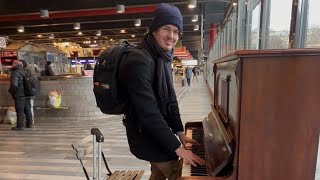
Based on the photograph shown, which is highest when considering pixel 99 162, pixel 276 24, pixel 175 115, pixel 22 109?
pixel 276 24

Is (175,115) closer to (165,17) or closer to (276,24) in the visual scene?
(165,17)

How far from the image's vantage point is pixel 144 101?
139 centimetres

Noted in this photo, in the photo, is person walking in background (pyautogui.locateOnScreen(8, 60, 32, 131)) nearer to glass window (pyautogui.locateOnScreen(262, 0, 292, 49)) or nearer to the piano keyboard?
the piano keyboard

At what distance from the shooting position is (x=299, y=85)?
1.13 m

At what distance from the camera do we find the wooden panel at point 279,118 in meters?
1.12

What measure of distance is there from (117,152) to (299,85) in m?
3.82

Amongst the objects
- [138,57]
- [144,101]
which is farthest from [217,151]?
[138,57]

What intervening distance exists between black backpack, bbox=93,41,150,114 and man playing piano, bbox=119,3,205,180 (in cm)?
4

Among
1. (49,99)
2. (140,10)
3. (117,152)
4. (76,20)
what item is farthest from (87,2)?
(117,152)

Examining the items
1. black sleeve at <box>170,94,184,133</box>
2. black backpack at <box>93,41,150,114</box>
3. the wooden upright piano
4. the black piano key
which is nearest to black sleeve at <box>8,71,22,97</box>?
the black piano key

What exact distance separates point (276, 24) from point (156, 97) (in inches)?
60.9

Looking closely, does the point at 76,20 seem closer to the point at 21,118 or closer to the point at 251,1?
the point at 21,118

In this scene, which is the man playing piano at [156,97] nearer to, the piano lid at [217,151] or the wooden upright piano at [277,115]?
the piano lid at [217,151]

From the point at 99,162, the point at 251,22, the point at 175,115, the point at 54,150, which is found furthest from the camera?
the point at 54,150
